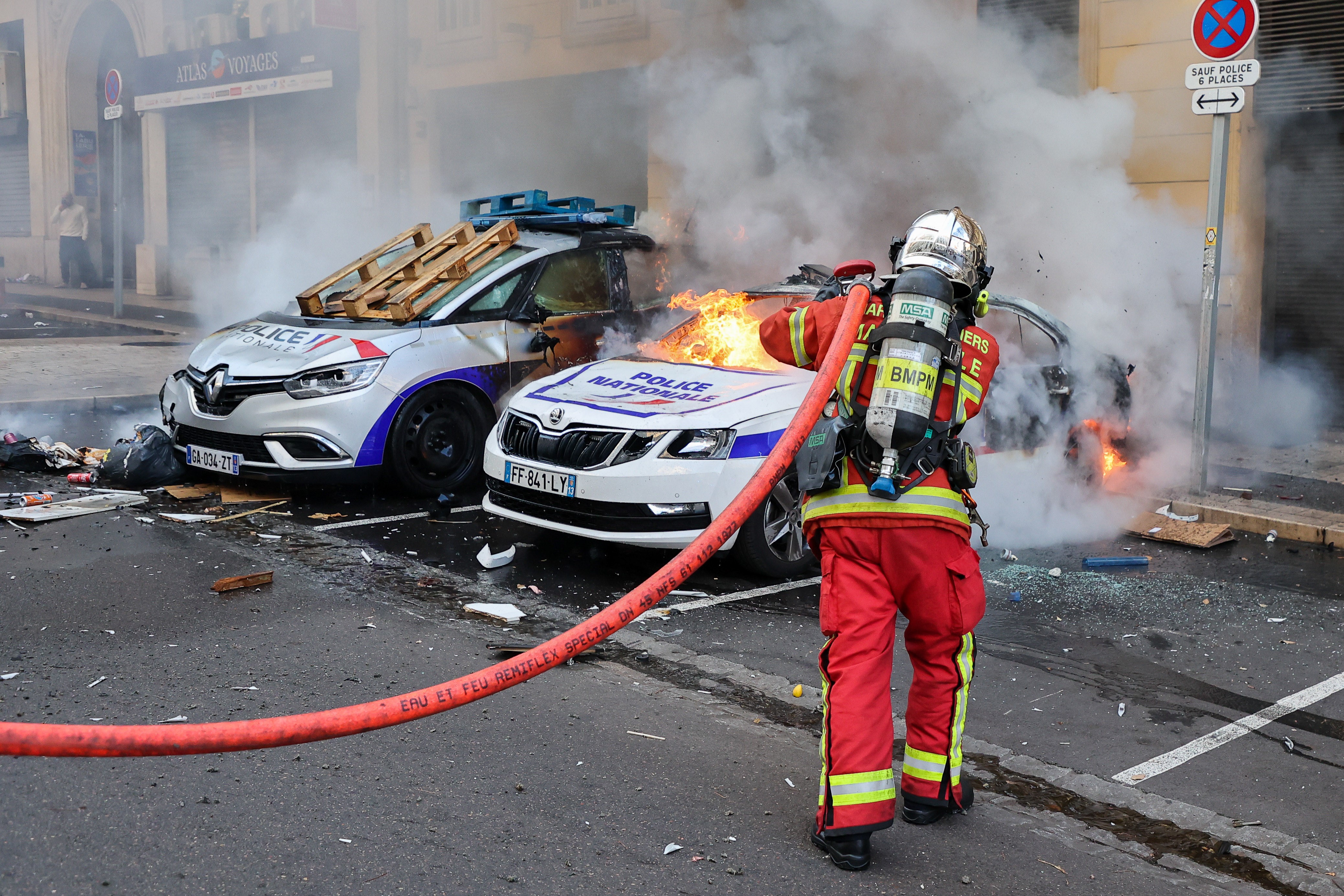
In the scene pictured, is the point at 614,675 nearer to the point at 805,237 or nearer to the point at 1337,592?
the point at 1337,592

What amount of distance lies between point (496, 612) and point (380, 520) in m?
1.89

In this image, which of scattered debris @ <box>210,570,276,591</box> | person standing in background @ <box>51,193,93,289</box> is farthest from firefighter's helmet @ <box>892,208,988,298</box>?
person standing in background @ <box>51,193,93,289</box>

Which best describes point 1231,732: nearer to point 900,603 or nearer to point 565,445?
point 900,603

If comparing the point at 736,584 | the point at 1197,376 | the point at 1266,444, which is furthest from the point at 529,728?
the point at 1266,444

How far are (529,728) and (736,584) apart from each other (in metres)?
2.01

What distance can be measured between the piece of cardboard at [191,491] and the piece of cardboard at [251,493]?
5 cm

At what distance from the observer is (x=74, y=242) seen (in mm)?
24609

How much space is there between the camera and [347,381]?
714 centimetres

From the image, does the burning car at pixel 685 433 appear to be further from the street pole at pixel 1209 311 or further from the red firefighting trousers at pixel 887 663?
the red firefighting trousers at pixel 887 663

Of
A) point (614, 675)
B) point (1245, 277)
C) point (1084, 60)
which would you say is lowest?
point (614, 675)

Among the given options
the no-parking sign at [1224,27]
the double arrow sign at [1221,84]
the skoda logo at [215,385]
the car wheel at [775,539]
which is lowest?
the car wheel at [775,539]

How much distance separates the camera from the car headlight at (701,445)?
562 cm

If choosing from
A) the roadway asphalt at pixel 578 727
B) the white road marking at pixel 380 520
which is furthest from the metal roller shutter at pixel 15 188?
the roadway asphalt at pixel 578 727

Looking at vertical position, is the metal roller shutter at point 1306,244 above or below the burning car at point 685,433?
above
